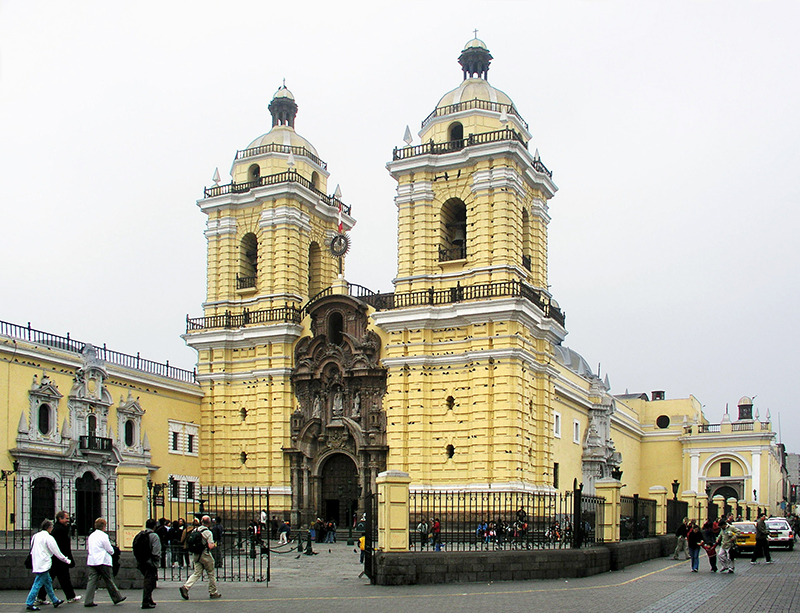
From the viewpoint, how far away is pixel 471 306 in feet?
116

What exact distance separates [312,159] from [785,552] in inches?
1033

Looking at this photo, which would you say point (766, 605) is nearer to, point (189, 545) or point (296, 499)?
point (189, 545)

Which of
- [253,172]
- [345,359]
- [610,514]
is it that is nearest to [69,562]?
[610,514]

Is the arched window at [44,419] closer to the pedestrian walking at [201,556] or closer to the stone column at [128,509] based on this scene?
the stone column at [128,509]

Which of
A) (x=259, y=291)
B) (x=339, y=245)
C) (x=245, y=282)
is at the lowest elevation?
(x=259, y=291)

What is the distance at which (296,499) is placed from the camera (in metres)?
38.3

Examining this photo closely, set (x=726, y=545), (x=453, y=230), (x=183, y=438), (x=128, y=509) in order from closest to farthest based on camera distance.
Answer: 1. (x=128, y=509)
2. (x=726, y=545)
3. (x=453, y=230)
4. (x=183, y=438)

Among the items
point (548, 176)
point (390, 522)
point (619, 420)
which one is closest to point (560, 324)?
point (548, 176)

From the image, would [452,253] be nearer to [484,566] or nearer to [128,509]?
[484,566]

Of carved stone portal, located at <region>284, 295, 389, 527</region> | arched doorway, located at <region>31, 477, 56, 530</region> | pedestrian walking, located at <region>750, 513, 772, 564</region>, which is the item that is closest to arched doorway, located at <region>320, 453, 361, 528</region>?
carved stone portal, located at <region>284, 295, 389, 527</region>

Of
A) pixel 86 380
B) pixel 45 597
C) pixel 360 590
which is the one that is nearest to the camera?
pixel 45 597

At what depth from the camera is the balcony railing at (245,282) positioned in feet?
138

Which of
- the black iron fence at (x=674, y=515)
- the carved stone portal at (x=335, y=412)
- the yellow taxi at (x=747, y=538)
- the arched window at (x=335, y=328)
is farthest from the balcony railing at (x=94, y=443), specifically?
the yellow taxi at (x=747, y=538)

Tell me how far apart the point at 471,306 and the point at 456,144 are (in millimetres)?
7073
